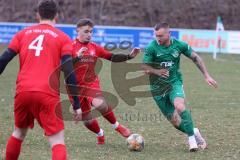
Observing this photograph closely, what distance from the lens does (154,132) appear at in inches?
370

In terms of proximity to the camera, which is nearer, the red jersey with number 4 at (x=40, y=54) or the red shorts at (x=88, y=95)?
the red jersey with number 4 at (x=40, y=54)

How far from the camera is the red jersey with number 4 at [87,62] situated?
837 cm

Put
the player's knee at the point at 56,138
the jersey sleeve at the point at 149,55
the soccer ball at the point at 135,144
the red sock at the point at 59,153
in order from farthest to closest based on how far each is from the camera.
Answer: the jersey sleeve at the point at 149,55 → the soccer ball at the point at 135,144 → the player's knee at the point at 56,138 → the red sock at the point at 59,153

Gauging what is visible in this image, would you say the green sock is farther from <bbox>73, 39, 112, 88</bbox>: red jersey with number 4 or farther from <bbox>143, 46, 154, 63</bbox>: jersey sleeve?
<bbox>73, 39, 112, 88</bbox>: red jersey with number 4

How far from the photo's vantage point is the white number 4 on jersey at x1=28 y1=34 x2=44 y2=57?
553 cm

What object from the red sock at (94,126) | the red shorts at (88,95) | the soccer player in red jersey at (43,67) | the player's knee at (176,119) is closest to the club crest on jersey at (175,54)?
the player's knee at (176,119)

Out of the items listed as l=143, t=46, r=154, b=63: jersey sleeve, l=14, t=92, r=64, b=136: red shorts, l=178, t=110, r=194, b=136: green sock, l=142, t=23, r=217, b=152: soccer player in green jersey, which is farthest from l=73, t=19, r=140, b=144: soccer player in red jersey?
l=14, t=92, r=64, b=136: red shorts

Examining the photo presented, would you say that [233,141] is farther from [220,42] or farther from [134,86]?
[220,42]

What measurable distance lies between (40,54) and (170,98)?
3070 millimetres

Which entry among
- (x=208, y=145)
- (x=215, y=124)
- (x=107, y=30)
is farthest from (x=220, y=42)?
(x=208, y=145)

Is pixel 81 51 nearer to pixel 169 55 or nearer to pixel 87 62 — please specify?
pixel 87 62

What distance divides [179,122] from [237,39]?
67.3 feet

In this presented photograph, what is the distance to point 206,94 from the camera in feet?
48.8

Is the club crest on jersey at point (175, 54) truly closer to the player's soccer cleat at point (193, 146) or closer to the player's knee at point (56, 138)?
the player's soccer cleat at point (193, 146)
